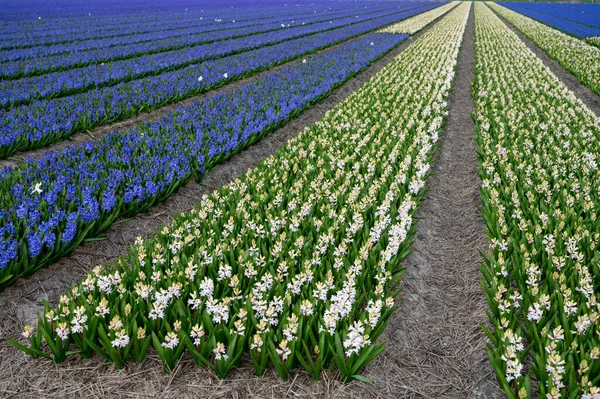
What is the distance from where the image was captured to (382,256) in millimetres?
4531

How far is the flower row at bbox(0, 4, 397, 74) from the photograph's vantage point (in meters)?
14.9

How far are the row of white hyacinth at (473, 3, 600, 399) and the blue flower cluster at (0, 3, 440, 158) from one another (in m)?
8.06

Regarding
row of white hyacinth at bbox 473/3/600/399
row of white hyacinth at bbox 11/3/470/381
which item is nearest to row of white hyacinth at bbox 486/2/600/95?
row of white hyacinth at bbox 473/3/600/399

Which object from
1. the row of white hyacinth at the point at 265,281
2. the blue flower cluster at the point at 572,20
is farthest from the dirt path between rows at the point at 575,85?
the blue flower cluster at the point at 572,20

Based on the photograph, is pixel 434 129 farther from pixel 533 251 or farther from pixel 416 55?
pixel 416 55

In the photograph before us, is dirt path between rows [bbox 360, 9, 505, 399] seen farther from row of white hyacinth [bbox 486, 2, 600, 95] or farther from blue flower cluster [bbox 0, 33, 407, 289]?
row of white hyacinth [bbox 486, 2, 600, 95]

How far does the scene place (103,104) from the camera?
1053 centimetres

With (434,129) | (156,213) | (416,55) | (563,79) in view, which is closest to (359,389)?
(156,213)

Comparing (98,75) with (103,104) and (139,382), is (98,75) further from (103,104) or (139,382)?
(139,382)

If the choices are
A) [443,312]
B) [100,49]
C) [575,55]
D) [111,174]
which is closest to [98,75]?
[100,49]

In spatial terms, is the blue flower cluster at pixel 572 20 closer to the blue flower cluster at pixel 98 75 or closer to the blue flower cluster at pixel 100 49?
the blue flower cluster at pixel 100 49

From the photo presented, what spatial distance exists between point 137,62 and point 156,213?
11678mm

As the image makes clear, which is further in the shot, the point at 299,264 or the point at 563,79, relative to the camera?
the point at 563,79

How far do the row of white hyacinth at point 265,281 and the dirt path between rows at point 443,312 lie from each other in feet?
1.22
